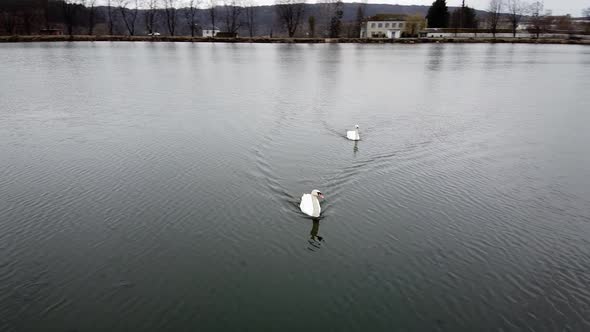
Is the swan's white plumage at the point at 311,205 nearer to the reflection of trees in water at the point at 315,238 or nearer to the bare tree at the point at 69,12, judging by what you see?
the reflection of trees in water at the point at 315,238

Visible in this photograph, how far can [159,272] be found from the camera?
32.8 feet

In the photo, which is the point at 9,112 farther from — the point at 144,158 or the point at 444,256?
the point at 444,256

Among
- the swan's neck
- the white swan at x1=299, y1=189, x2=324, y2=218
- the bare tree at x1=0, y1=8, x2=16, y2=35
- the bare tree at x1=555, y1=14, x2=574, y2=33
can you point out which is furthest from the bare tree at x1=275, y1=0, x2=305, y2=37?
the swan's neck

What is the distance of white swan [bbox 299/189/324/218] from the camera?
12.6 meters

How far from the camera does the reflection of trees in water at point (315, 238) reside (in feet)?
36.5

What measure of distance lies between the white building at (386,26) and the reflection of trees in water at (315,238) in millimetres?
125973

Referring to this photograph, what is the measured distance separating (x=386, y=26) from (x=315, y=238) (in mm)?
129288

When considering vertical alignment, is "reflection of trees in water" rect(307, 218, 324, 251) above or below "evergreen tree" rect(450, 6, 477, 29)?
below

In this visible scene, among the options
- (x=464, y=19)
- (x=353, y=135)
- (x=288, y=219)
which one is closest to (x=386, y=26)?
(x=464, y=19)

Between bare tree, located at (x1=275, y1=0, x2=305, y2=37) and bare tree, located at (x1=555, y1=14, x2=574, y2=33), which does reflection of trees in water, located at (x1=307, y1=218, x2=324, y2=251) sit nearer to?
bare tree, located at (x1=275, y1=0, x2=305, y2=37)

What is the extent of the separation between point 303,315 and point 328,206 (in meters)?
5.23

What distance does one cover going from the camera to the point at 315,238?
11570mm

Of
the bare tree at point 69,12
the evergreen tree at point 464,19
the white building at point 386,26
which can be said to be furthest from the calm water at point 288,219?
the evergreen tree at point 464,19

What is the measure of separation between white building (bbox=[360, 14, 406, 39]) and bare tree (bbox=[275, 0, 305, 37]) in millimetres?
22790
